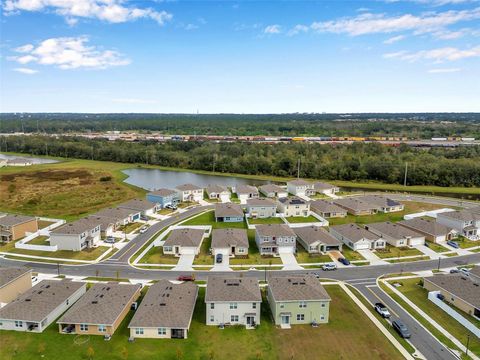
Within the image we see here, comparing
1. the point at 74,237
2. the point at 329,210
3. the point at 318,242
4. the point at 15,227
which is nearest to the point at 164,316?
the point at 74,237

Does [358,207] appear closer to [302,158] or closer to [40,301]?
[302,158]

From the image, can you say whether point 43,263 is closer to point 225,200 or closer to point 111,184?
point 225,200

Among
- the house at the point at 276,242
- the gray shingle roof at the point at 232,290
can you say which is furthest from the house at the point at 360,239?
the gray shingle roof at the point at 232,290

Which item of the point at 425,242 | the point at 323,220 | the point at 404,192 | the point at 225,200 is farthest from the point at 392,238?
the point at 404,192

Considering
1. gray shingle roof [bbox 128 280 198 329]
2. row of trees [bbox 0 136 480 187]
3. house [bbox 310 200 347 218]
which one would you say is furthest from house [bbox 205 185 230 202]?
gray shingle roof [bbox 128 280 198 329]

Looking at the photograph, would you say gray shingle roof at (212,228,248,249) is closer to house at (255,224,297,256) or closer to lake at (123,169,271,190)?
house at (255,224,297,256)

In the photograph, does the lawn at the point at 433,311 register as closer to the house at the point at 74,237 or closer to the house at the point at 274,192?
the house at the point at 74,237

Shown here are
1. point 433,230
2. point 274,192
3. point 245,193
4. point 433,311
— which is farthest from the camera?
point 274,192
